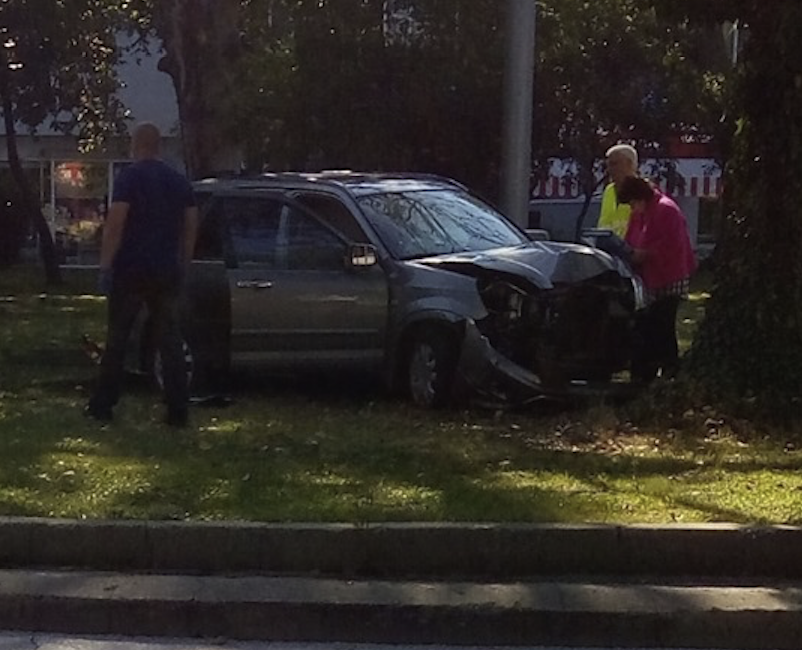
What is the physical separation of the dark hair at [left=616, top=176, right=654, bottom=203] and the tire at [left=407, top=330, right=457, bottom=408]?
167cm

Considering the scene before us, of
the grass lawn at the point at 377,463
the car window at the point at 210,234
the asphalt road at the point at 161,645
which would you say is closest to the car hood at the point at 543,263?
the grass lawn at the point at 377,463

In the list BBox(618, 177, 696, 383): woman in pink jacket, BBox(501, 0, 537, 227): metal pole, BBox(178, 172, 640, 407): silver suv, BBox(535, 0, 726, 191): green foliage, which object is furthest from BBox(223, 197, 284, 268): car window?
BBox(535, 0, 726, 191): green foliage

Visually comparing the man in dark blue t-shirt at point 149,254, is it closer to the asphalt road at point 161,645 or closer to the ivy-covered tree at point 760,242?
the ivy-covered tree at point 760,242

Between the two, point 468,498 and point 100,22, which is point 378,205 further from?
point 100,22

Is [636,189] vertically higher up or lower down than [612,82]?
lower down

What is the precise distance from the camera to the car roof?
12384mm

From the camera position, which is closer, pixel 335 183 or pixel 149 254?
pixel 149 254

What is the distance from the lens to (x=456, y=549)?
23.1 feet

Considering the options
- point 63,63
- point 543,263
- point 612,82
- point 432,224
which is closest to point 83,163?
point 63,63

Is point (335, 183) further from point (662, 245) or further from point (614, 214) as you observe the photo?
point (662, 245)

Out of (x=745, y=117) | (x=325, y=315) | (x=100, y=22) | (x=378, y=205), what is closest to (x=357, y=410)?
(x=325, y=315)

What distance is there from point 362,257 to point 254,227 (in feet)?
3.85

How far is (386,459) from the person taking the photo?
914 cm

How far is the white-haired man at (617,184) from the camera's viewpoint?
11.9 m
